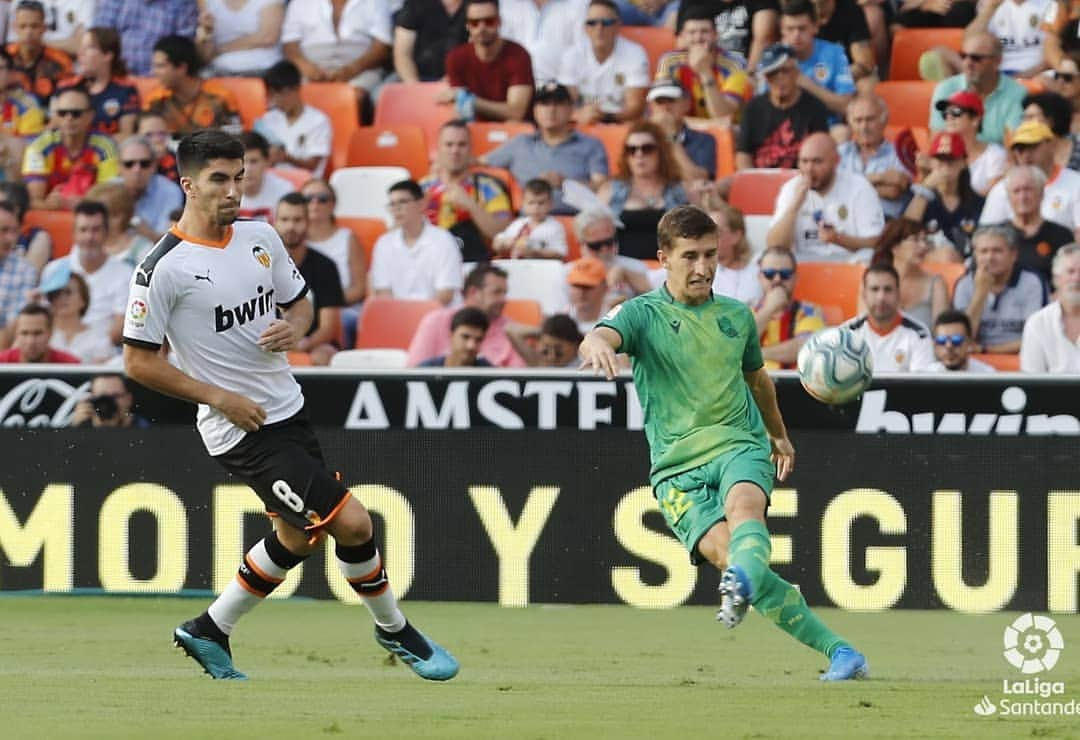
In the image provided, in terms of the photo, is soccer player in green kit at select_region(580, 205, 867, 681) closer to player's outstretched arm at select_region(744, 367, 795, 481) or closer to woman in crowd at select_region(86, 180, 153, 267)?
player's outstretched arm at select_region(744, 367, 795, 481)

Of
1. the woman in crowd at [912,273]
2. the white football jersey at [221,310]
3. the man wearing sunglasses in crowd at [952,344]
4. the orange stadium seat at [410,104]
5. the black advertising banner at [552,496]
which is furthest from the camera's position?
the orange stadium seat at [410,104]

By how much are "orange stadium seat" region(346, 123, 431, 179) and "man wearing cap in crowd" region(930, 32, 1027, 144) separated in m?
3.94

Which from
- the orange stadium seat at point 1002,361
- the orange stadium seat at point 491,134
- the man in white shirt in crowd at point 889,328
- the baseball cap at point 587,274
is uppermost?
the orange stadium seat at point 491,134

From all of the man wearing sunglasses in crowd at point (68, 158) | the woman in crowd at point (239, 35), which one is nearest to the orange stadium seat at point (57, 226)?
the man wearing sunglasses in crowd at point (68, 158)

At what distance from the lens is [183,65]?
49.8 feet

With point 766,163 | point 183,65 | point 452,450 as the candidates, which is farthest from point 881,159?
point 183,65

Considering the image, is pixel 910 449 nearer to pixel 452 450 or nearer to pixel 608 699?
pixel 452 450

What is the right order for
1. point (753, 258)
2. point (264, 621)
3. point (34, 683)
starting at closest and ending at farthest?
1. point (34, 683)
2. point (264, 621)
3. point (753, 258)

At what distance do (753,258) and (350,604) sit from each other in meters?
3.77

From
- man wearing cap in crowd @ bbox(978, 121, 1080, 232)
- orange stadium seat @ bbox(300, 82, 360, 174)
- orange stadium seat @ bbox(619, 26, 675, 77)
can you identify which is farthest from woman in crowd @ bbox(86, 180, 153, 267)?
man wearing cap in crowd @ bbox(978, 121, 1080, 232)

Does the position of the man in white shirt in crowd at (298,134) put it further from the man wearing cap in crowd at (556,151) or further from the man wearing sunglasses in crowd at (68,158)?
the man wearing cap in crowd at (556,151)

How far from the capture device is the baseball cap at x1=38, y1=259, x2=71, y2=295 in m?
13.4

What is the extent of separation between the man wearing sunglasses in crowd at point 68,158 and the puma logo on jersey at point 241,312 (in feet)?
24.4

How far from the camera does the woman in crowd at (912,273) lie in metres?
12.8
